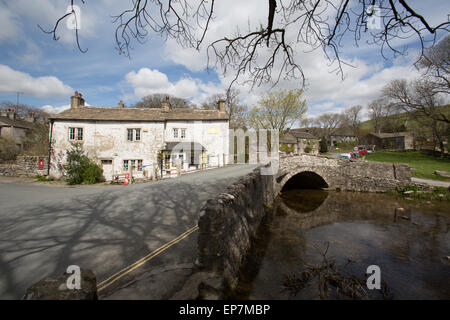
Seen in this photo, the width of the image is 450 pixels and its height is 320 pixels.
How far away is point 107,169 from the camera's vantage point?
20.5 m

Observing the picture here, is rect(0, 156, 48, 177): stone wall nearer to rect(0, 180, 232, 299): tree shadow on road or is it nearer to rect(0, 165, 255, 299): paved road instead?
rect(0, 165, 255, 299): paved road

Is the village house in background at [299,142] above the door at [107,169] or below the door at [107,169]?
above

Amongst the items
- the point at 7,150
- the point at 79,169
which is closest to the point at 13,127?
the point at 7,150

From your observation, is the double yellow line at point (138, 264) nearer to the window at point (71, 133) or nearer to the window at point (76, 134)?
the window at point (76, 134)

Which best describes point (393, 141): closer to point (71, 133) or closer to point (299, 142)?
point (299, 142)

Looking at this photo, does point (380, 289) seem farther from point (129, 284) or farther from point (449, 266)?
point (129, 284)

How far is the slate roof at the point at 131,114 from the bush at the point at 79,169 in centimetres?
436

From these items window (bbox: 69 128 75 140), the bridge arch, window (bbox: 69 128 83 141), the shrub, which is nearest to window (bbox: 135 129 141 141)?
the shrub

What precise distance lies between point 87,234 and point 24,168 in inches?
915

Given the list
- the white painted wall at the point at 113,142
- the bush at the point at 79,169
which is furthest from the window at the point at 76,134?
the bush at the point at 79,169

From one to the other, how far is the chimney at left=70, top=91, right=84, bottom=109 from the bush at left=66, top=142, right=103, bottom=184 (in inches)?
273

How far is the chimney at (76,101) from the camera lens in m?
22.1
